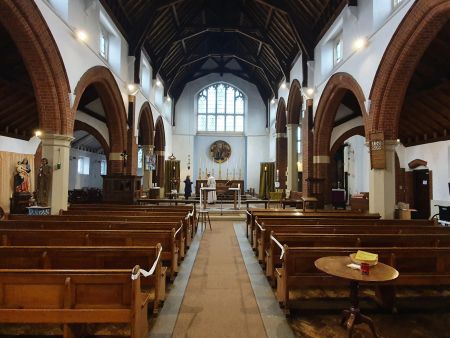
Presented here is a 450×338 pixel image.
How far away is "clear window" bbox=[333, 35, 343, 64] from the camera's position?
9.67 meters

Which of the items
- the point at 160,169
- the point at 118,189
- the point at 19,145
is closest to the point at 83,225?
the point at 118,189

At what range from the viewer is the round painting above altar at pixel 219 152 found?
19.2 meters

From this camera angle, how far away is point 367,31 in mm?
7469

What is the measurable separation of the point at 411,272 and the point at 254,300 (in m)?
1.66

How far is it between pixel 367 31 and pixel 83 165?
14.4 meters

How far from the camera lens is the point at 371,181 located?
283 inches

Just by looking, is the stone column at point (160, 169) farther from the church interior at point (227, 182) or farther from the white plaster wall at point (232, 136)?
the white plaster wall at point (232, 136)

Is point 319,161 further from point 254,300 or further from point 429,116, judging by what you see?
point 254,300

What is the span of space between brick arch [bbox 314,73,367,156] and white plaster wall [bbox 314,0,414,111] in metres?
0.21

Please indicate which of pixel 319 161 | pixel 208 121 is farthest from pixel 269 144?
pixel 319 161

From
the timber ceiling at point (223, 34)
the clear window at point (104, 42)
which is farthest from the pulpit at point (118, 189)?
the timber ceiling at point (223, 34)

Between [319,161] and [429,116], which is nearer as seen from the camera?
[429,116]

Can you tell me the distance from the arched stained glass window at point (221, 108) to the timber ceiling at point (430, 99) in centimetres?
1019

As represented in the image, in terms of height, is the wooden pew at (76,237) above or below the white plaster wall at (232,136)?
below
